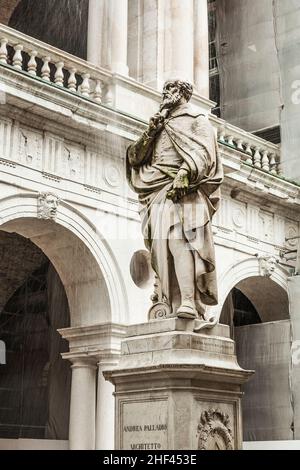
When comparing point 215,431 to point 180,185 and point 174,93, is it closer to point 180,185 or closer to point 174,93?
point 180,185

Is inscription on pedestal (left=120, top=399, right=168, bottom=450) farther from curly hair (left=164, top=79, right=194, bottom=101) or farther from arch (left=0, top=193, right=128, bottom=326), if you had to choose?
arch (left=0, top=193, right=128, bottom=326)

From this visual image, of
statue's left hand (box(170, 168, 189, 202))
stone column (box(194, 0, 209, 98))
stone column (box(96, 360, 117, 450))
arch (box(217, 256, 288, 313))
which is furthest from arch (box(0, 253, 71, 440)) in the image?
statue's left hand (box(170, 168, 189, 202))

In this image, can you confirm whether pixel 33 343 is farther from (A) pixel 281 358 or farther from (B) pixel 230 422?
(B) pixel 230 422

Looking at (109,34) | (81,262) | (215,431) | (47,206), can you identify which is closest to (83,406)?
(81,262)

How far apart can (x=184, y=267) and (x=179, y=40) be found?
977cm

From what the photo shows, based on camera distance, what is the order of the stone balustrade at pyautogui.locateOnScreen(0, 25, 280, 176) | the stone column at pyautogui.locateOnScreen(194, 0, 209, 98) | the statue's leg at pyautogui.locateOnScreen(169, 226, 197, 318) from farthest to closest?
the stone column at pyautogui.locateOnScreen(194, 0, 209, 98) → the stone balustrade at pyautogui.locateOnScreen(0, 25, 280, 176) → the statue's leg at pyautogui.locateOnScreen(169, 226, 197, 318)

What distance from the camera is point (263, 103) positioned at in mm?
21625

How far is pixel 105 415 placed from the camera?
14.2 meters

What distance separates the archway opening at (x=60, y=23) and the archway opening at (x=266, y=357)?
249 inches

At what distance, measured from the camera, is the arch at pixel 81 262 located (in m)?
14.5

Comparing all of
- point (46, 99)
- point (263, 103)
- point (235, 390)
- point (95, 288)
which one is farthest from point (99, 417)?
point (263, 103)

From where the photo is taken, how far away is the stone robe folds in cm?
819

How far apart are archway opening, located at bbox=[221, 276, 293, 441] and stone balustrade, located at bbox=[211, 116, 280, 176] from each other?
2438mm
